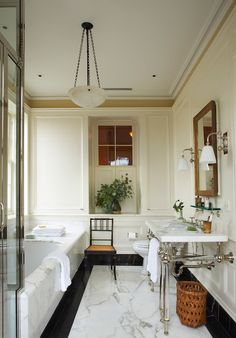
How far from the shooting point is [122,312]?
274cm

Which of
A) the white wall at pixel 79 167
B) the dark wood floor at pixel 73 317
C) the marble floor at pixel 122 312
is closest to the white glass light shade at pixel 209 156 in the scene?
the dark wood floor at pixel 73 317

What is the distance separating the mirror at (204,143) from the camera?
8.60ft

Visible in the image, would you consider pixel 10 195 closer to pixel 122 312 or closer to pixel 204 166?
pixel 122 312

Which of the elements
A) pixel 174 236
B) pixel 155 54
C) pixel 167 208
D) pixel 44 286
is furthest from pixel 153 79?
pixel 44 286

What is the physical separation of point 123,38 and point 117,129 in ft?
6.99

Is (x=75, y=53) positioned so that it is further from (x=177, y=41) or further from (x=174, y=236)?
(x=174, y=236)

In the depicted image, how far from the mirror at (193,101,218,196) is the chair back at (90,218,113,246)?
1732mm

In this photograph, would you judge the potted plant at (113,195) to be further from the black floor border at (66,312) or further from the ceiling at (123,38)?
the ceiling at (123,38)

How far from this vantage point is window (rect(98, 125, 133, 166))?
4.88m

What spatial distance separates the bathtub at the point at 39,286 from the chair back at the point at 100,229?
2.94ft

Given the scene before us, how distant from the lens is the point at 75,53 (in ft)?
10.5

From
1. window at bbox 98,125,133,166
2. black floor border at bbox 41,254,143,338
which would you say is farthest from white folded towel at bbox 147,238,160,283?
window at bbox 98,125,133,166

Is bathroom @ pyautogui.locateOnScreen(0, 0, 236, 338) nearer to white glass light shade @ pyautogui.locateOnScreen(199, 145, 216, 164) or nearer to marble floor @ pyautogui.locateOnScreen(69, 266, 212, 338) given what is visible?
white glass light shade @ pyautogui.locateOnScreen(199, 145, 216, 164)

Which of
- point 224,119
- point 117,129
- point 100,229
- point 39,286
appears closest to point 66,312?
point 39,286
